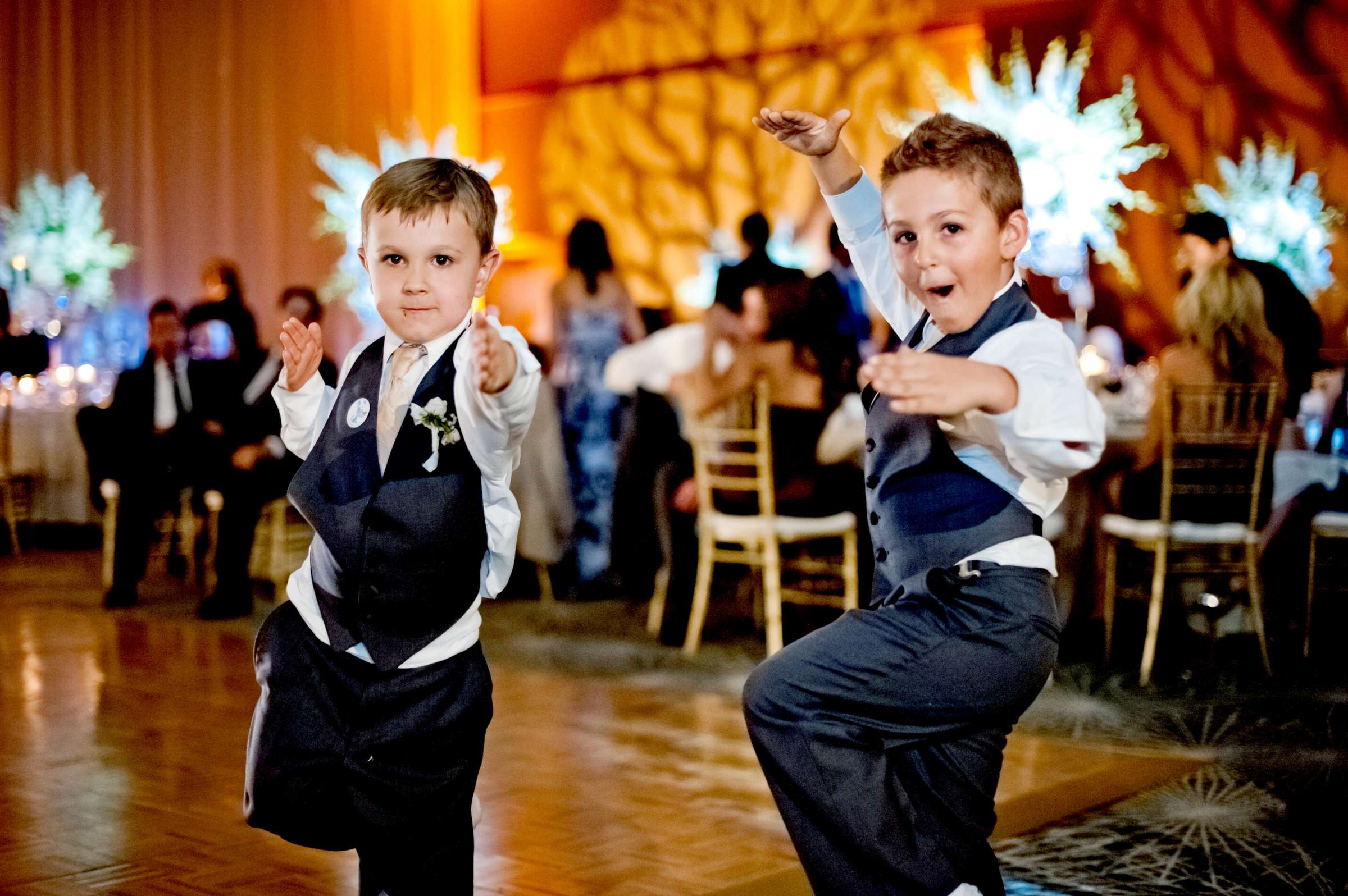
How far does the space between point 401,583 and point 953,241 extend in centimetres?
81

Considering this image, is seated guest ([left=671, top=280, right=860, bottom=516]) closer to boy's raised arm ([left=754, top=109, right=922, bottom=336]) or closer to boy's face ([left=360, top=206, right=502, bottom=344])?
boy's raised arm ([left=754, top=109, right=922, bottom=336])

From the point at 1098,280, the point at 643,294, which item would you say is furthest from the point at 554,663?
the point at 643,294

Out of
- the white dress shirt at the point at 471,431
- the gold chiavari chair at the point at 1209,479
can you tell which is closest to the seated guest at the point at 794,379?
the gold chiavari chair at the point at 1209,479

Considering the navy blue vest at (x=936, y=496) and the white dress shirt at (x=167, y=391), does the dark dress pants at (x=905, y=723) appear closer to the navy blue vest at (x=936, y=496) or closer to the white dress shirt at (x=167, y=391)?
the navy blue vest at (x=936, y=496)

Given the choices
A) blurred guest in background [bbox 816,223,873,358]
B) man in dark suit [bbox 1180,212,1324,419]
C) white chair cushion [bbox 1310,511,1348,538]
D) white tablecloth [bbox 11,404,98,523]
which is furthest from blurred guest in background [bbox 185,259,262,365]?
white chair cushion [bbox 1310,511,1348,538]

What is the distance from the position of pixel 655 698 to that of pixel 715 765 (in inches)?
33.2

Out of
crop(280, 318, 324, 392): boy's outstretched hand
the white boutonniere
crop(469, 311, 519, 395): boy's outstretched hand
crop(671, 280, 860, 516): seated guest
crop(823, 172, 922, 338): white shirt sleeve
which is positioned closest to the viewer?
crop(469, 311, 519, 395): boy's outstretched hand

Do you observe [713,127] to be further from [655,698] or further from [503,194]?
[655,698]

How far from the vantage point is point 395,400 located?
1.84 m

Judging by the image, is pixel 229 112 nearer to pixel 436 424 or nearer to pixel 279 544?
pixel 279 544

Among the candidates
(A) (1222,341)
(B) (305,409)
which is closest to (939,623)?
(B) (305,409)

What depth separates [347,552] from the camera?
1815 millimetres

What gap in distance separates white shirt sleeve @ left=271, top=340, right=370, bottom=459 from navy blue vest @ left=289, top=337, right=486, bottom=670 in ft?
0.40

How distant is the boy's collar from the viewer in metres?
1.84
